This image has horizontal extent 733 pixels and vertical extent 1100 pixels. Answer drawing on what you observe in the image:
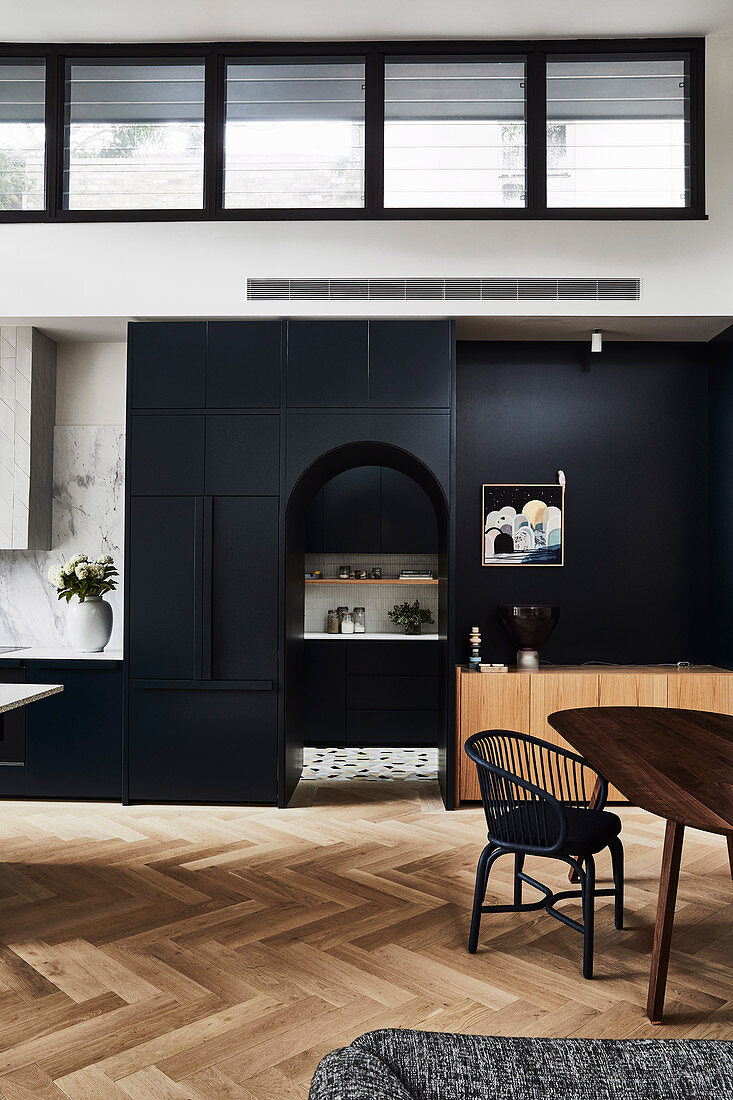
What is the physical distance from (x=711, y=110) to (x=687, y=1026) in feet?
16.9

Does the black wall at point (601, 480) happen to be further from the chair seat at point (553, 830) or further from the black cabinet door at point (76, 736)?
the chair seat at point (553, 830)

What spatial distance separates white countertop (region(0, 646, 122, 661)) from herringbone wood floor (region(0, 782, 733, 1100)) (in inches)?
40.1

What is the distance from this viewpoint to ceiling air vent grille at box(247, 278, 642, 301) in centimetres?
520

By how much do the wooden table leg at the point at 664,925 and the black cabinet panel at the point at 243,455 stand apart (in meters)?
3.27

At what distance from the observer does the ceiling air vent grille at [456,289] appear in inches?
205

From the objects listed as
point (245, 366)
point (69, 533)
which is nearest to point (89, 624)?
point (69, 533)

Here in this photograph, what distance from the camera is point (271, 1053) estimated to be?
249cm

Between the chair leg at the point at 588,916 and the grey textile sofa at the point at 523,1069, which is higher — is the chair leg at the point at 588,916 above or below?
below

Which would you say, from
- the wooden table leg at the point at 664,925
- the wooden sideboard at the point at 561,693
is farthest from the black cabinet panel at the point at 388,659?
the wooden table leg at the point at 664,925

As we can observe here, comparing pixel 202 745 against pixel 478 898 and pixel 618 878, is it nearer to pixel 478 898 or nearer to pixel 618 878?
pixel 478 898

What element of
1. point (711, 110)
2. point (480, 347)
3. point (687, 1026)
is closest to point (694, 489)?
point (480, 347)

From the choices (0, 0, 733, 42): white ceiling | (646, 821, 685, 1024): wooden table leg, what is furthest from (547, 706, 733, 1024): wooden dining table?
(0, 0, 733, 42): white ceiling

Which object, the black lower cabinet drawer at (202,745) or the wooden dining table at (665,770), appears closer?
the wooden dining table at (665,770)

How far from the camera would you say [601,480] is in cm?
585
